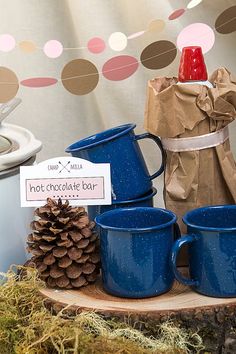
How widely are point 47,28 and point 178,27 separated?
0.23m

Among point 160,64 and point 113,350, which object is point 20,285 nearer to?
point 113,350

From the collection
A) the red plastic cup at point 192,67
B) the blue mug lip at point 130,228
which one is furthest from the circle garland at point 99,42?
the blue mug lip at point 130,228

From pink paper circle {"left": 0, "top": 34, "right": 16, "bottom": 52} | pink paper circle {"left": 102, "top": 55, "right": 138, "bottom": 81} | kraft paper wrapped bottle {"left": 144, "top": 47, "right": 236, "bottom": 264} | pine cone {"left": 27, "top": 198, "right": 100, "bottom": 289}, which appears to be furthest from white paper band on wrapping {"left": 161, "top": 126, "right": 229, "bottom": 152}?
pink paper circle {"left": 0, "top": 34, "right": 16, "bottom": 52}

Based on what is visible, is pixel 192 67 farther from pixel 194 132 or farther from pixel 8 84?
pixel 8 84

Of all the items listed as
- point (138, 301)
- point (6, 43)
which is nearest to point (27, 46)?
point (6, 43)

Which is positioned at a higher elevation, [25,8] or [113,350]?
[25,8]

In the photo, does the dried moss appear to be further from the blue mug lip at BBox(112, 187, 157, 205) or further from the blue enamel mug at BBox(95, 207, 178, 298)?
the blue mug lip at BBox(112, 187, 157, 205)

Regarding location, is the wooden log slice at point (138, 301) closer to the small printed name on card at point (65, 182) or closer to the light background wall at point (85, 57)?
the small printed name on card at point (65, 182)

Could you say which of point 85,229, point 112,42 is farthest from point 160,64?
point 85,229

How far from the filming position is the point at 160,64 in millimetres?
1045

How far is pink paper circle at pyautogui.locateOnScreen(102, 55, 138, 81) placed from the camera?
1056 millimetres

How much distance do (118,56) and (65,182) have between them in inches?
12.7

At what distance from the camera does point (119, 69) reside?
3.49 ft

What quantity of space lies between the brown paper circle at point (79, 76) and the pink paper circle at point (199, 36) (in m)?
0.15
